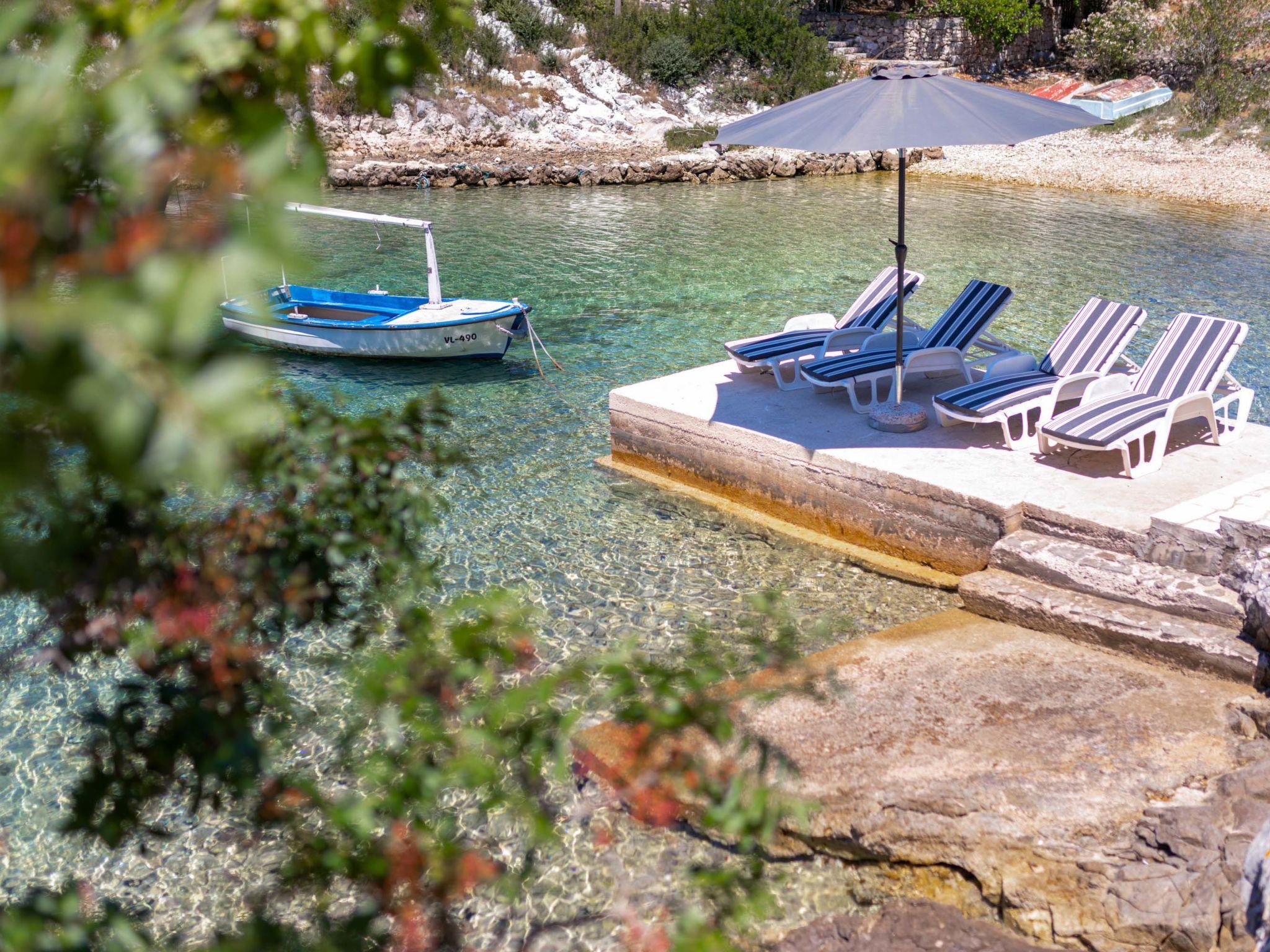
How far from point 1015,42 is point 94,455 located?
148ft

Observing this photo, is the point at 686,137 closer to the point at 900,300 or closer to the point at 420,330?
the point at 420,330

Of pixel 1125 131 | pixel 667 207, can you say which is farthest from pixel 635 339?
pixel 1125 131

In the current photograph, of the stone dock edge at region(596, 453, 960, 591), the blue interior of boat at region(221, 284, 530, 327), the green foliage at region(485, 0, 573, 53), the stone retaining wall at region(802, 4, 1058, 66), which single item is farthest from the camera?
the stone retaining wall at region(802, 4, 1058, 66)

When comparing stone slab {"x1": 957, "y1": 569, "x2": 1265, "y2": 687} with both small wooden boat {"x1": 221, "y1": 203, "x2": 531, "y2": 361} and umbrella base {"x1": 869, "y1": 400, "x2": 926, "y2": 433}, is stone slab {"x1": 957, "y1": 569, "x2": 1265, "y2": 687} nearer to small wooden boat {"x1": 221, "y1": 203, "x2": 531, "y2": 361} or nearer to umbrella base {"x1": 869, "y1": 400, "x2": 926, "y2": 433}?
umbrella base {"x1": 869, "y1": 400, "x2": 926, "y2": 433}

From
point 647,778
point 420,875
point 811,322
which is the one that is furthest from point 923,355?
point 420,875

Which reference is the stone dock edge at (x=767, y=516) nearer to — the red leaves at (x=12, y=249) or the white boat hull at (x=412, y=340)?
the white boat hull at (x=412, y=340)

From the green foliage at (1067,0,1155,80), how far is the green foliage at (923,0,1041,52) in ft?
5.83

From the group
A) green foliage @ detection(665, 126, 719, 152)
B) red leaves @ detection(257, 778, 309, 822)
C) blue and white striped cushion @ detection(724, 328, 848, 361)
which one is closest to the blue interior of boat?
blue and white striped cushion @ detection(724, 328, 848, 361)

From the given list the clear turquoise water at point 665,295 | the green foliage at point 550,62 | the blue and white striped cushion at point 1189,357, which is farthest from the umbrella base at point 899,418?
the green foliage at point 550,62

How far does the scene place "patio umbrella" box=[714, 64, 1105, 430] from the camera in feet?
22.9

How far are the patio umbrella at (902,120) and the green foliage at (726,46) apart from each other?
102 feet

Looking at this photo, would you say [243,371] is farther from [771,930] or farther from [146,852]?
[771,930]

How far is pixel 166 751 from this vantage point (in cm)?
169

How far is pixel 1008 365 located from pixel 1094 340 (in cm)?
67
